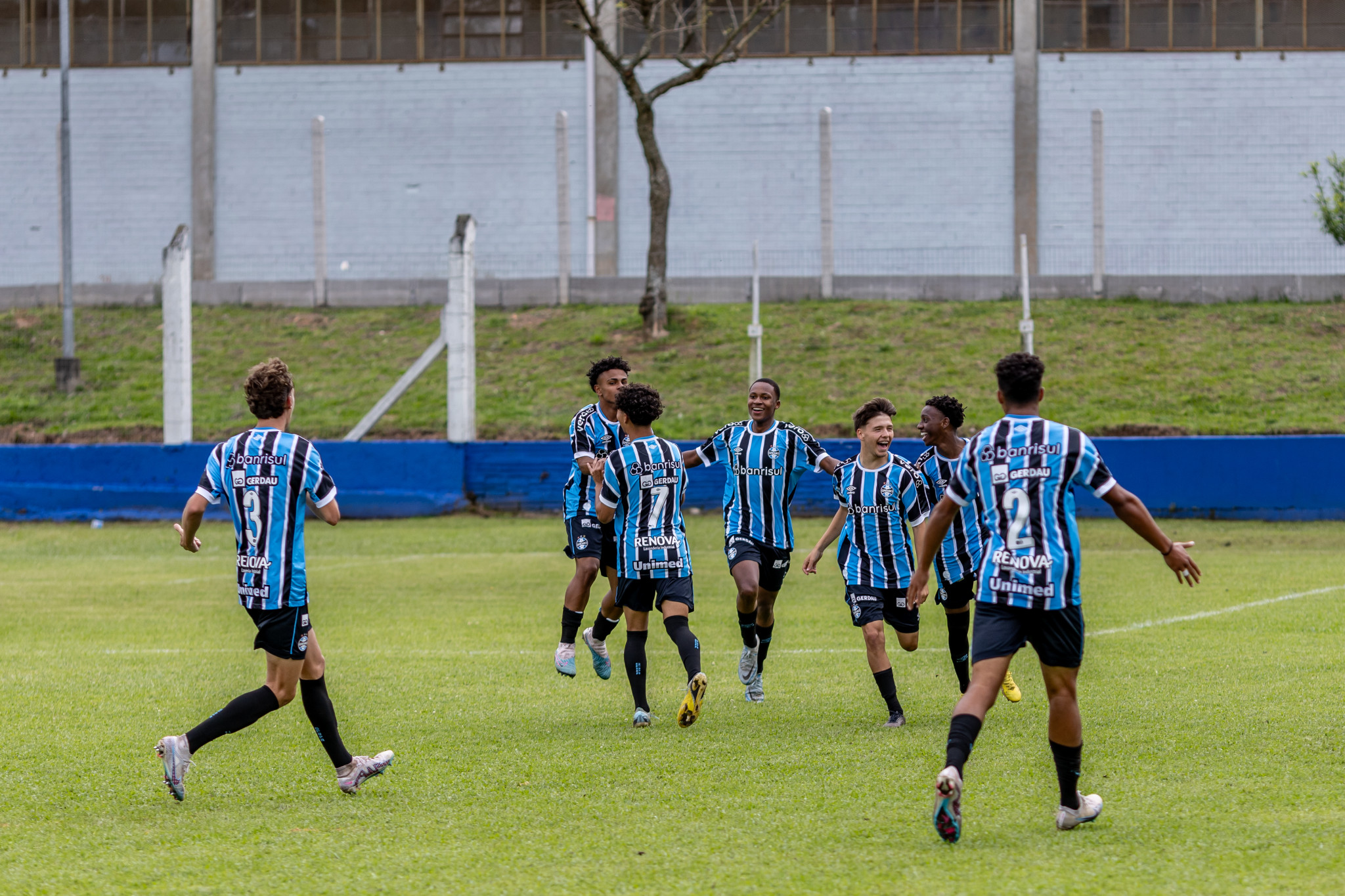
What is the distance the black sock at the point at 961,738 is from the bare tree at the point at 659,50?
2287 cm

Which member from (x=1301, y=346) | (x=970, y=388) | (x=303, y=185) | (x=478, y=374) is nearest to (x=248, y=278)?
(x=303, y=185)

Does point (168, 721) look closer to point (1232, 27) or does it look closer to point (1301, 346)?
point (1301, 346)

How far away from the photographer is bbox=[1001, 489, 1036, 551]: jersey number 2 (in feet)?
18.0

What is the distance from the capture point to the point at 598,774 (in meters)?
6.62

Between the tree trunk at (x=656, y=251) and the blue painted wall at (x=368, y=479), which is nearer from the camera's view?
the blue painted wall at (x=368, y=479)

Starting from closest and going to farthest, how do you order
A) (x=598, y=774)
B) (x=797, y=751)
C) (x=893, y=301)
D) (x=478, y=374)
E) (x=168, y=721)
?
(x=598, y=774)
(x=797, y=751)
(x=168, y=721)
(x=478, y=374)
(x=893, y=301)

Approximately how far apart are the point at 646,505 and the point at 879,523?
4.47 feet

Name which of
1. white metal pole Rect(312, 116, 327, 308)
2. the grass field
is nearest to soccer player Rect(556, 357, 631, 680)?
the grass field

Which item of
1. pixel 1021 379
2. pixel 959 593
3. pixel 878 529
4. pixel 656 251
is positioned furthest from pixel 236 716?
pixel 656 251

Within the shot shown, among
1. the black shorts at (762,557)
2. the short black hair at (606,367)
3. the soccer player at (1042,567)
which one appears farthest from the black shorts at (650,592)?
the soccer player at (1042,567)

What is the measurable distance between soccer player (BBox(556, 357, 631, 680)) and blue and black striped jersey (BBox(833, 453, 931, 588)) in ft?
5.96

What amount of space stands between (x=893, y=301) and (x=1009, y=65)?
7.95m

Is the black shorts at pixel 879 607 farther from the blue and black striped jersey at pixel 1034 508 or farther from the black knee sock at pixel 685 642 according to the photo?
the blue and black striped jersey at pixel 1034 508

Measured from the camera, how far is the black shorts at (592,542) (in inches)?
387
